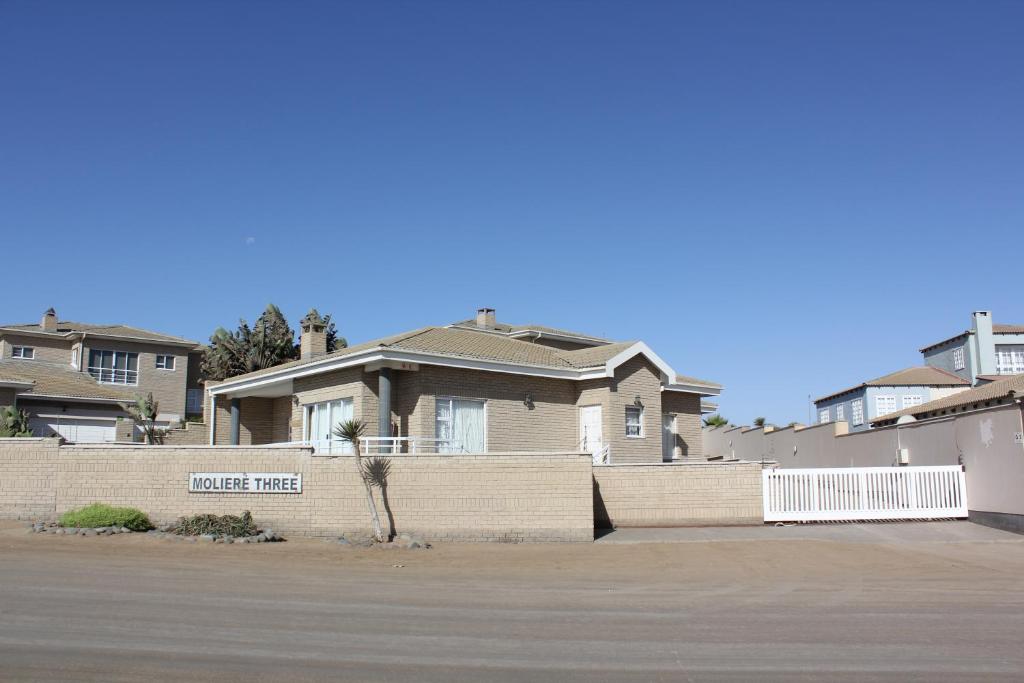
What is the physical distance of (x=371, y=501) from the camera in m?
17.3

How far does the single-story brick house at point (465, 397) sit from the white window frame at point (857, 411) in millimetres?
23061

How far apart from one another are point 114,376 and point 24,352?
482cm

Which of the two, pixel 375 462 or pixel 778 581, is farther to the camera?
pixel 375 462

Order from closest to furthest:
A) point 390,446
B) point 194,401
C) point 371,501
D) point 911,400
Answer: point 371,501, point 390,446, point 911,400, point 194,401

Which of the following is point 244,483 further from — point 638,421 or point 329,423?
point 638,421

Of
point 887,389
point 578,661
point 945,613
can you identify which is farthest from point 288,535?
point 887,389

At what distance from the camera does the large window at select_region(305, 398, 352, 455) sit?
21.7m

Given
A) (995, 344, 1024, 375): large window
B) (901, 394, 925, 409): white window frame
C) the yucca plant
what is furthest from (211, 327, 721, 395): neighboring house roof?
(995, 344, 1024, 375): large window

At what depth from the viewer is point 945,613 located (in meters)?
A: 10.4

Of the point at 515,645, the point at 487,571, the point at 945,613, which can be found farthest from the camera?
the point at 487,571

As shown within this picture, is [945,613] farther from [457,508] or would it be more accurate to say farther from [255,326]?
[255,326]

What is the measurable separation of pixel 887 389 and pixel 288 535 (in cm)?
3777

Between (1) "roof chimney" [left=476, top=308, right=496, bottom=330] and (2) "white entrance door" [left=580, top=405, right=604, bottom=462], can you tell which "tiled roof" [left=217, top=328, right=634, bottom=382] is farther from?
(1) "roof chimney" [left=476, top=308, right=496, bottom=330]

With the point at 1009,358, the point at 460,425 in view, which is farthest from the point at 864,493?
the point at 1009,358
